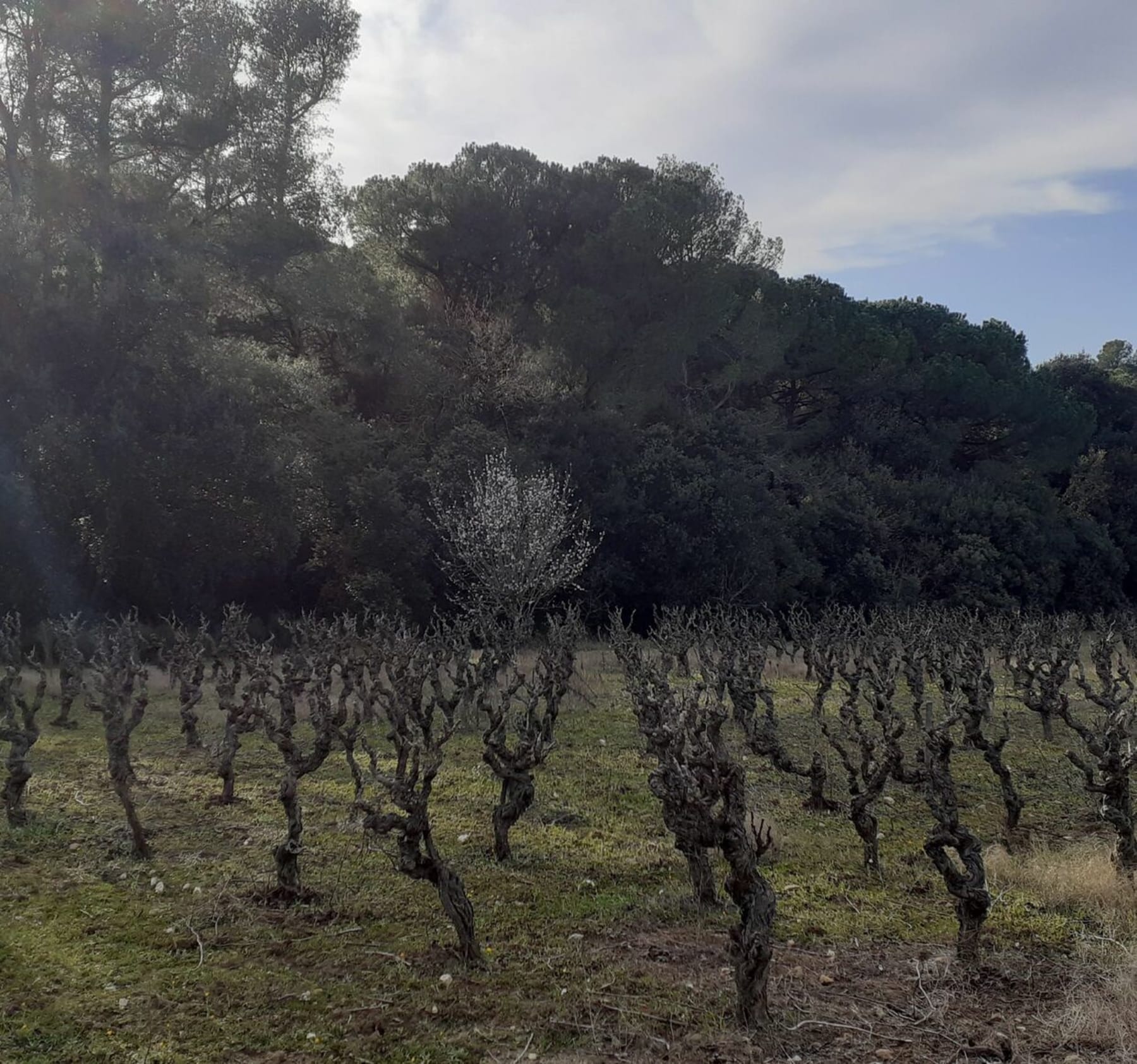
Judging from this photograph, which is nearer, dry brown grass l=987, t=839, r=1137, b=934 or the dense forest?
dry brown grass l=987, t=839, r=1137, b=934

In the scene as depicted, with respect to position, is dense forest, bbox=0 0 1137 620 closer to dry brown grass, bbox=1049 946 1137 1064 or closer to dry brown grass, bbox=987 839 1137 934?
dry brown grass, bbox=987 839 1137 934

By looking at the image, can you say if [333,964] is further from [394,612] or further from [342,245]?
[342,245]

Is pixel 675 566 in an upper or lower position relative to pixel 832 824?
upper

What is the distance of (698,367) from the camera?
41.3m

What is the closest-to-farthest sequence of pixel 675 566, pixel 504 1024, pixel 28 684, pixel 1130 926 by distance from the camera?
pixel 504 1024 < pixel 1130 926 < pixel 28 684 < pixel 675 566

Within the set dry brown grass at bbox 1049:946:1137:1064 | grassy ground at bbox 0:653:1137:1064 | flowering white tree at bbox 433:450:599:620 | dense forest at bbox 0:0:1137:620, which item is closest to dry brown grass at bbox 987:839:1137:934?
grassy ground at bbox 0:653:1137:1064

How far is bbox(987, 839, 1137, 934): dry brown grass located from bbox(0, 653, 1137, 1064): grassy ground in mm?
36

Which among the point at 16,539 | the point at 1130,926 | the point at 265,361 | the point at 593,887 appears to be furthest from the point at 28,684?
the point at 1130,926

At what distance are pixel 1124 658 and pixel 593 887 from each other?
24046mm

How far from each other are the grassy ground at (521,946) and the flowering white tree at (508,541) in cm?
996

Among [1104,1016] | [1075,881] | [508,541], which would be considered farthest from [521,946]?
[508,541]

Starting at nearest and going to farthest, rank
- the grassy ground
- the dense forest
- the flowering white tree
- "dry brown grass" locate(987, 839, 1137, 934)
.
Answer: the grassy ground < "dry brown grass" locate(987, 839, 1137, 934) < the flowering white tree < the dense forest

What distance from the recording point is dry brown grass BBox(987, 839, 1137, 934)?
769cm

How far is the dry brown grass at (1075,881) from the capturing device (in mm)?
7688
